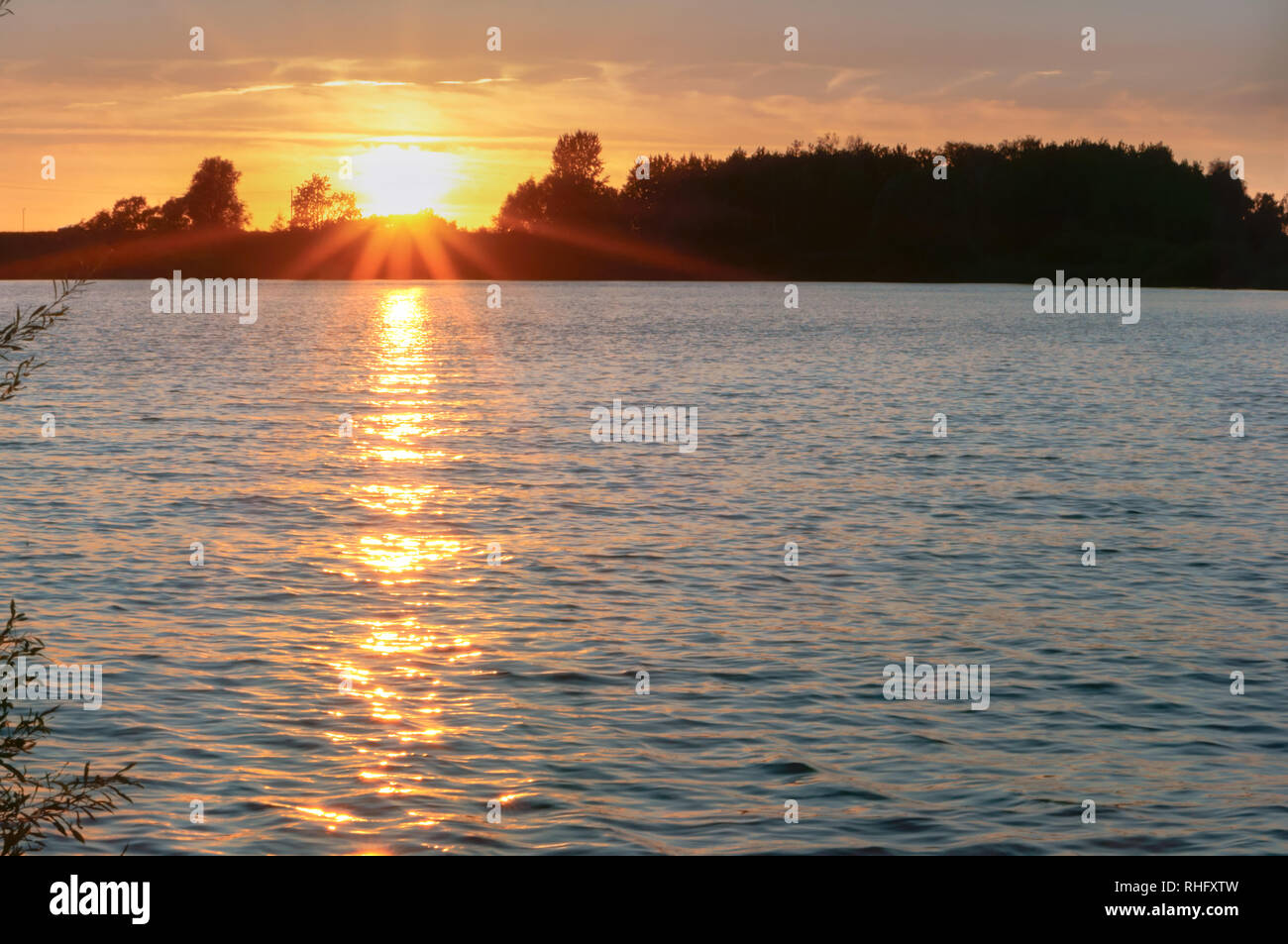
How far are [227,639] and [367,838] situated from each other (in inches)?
299

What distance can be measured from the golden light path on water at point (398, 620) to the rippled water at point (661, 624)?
0.27 ft

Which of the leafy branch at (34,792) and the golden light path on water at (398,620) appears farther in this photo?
the golden light path on water at (398,620)

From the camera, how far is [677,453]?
41062 millimetres

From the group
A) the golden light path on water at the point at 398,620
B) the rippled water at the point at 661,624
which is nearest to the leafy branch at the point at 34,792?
the rippled water at the point at 661,624

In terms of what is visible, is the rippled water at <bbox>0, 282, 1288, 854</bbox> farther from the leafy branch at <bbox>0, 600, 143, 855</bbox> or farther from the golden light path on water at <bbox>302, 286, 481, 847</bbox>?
the leafy branch at <bbox>0, 600, 143, 855</bbox>

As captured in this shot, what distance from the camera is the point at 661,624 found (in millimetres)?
20922

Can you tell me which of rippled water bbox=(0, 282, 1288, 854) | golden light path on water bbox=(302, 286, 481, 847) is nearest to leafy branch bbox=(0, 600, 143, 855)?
rippled water bbox=(0, 282, 1288, 854)

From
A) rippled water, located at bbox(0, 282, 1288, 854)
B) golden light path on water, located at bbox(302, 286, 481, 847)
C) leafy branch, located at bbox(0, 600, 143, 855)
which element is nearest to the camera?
leafy branch, located at bbox(0, 600, 143, 855)

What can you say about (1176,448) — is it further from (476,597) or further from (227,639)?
(227,639)

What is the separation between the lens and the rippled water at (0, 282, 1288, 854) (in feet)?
45.2

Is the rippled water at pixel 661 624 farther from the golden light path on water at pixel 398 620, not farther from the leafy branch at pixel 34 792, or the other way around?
the leafy branch at pixel 34 792

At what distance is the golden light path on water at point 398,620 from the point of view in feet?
49.5

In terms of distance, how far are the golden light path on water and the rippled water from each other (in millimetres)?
82

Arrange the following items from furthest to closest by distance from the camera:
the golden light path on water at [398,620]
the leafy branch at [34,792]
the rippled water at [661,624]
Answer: the golden light path on water at [398,620] < the rippled water at [661,624] < the leafy branch at [34,792]
